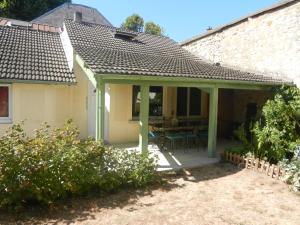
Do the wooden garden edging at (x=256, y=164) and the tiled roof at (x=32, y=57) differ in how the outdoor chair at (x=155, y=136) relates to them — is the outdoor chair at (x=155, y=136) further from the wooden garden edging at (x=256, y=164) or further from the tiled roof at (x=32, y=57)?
the tiled roof at (x=32, y=57)

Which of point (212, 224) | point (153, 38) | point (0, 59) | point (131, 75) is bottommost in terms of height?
point (212, 224)

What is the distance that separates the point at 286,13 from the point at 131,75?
7995 mm

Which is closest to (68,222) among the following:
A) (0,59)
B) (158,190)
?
(158,190)

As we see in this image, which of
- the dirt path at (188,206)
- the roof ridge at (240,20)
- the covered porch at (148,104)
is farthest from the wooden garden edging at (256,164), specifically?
the roof ridge at (240,20)

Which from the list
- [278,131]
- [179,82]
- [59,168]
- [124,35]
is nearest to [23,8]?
[124,35]

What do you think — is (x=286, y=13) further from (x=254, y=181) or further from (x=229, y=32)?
(x=254, y=181)

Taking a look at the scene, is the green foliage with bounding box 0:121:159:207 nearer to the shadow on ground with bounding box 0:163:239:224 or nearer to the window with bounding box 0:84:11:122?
the shadow on ground with bounding box 0:163:239:224

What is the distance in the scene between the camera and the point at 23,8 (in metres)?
35.1

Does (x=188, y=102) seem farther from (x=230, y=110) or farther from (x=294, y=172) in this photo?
(x=294, y=172)

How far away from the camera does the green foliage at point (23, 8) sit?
1298 inches

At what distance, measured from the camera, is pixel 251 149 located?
972 cm

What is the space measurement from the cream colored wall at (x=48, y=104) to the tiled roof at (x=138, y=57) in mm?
1860

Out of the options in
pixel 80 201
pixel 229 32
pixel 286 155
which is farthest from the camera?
pixel 229 32

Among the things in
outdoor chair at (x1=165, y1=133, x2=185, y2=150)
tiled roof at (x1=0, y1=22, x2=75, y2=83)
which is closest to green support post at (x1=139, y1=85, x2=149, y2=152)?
outdoor chair at (x1=165, y1=133, x2=185, y2=150)
